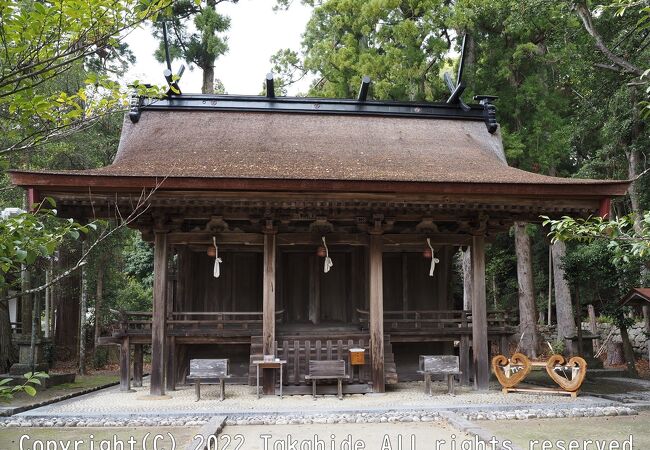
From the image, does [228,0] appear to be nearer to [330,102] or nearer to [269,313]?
[330,102]

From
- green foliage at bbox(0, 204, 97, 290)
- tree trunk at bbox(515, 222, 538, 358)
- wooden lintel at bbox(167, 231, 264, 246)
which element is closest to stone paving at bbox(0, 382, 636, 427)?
wooden lintel at bbox(167, 231, 264, 246)

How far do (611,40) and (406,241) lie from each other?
973cm

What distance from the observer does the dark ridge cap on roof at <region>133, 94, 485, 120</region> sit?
43.8 feet

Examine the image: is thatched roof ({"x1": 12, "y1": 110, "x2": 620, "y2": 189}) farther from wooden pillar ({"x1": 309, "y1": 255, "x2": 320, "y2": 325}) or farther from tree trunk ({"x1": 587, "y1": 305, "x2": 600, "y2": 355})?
tree trunk ({"x1": 587, "y1": 305, "x2": 600, "y2": 355})

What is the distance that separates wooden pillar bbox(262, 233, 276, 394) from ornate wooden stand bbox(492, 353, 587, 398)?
4231mm

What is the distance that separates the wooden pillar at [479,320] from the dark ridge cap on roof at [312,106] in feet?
14.9

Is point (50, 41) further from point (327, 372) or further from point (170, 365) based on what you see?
point (170, 365)

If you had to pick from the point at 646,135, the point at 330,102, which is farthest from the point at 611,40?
the point at 330,102

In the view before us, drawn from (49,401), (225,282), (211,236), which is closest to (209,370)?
(211,236)

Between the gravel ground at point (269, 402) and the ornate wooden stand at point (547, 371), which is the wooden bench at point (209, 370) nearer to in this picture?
the gravel ground at point (269, 402)

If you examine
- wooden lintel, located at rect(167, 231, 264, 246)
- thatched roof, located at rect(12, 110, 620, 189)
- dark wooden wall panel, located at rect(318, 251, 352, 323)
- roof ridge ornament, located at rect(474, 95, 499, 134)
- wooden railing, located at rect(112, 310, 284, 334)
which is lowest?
wooden railing, located at rect(112, 310, 284, 334)

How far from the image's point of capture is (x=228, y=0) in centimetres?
2269

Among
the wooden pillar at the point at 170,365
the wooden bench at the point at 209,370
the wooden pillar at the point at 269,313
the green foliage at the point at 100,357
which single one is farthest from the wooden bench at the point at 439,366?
the green foliage at the point at 100,357

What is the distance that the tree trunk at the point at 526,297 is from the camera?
672 inches
